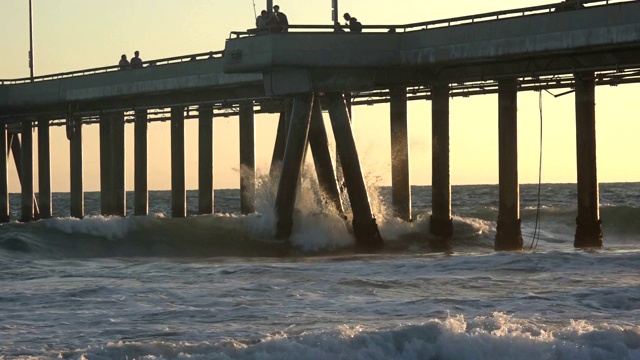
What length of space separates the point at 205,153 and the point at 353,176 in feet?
38.3

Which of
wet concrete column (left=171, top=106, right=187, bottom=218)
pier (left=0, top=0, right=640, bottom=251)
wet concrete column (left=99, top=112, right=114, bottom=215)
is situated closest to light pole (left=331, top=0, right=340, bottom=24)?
pier (left=0, top=0, right=640, bottom=251)

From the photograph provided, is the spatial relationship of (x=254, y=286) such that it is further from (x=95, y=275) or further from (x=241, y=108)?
(x=241, y=108)

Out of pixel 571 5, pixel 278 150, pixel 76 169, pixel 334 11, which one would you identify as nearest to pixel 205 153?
pixel 278 150

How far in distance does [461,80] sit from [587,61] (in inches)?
154

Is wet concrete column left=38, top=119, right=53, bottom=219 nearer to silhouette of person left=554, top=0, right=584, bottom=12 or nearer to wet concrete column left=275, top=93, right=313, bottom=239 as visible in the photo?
wet concrete column left=275, top=93, right=313, bottom=239

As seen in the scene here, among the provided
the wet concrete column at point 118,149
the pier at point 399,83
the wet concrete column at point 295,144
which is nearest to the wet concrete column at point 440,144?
the pier at point 399,83

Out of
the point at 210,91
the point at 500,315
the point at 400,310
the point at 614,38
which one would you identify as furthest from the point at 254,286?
the point at 210,91

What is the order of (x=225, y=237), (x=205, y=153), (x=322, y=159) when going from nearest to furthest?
1. (x=322, y=159)
2. (x=225, y=237)
3. (x=205, y=153)

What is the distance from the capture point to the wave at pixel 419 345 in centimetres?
1823

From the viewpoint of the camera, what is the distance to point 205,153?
48.9 meters

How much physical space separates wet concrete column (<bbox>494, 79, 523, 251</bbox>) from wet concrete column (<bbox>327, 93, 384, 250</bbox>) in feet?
12.3

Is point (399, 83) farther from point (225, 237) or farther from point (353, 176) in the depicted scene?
point (225, 237)

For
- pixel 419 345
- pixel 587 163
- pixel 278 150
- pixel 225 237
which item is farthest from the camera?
pixel 278 150

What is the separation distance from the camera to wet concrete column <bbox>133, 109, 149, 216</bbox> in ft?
169
